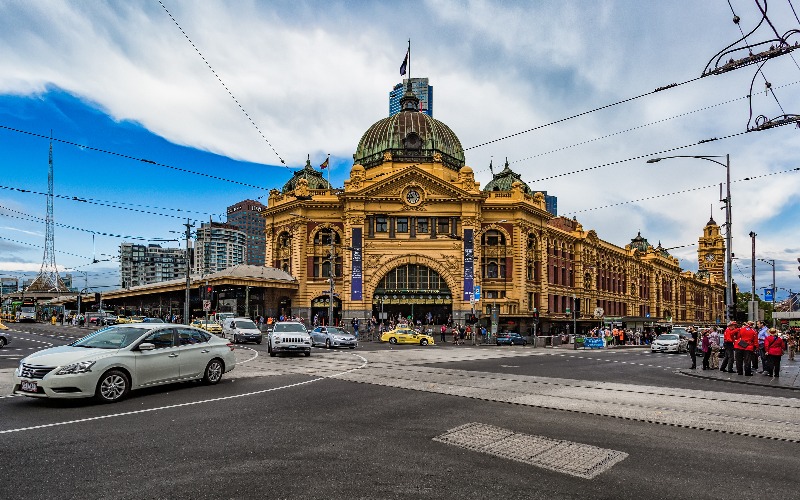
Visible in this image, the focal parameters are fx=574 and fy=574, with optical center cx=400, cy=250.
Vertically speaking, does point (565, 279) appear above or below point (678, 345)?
above

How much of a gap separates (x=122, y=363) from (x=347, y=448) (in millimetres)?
6011

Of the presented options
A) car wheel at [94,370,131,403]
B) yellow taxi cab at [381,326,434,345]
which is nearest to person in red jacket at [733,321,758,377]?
car wheel at [94,370,131,403]

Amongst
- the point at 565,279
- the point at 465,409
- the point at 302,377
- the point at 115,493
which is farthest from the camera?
the point at 565,279

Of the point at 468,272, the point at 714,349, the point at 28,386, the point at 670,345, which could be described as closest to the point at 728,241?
the point at 714,349

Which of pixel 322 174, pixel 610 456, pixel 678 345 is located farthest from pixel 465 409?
pixel 322 174

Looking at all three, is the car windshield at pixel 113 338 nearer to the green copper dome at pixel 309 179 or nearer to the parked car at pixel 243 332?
the parked car at pixel 243 332

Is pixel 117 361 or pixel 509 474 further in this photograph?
pixel 117 361

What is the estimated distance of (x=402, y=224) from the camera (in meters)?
61.5

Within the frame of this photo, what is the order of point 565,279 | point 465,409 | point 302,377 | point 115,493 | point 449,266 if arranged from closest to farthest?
point 115,493, point 465,409, point 302,377, point 449,266, point 565,279

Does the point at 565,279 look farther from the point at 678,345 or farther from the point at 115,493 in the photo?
the point at 115,493

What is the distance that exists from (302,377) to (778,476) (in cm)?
1143

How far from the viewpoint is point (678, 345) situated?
125 feet

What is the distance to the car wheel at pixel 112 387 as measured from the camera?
1067 centimetres

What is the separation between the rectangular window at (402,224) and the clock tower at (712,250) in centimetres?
11455
